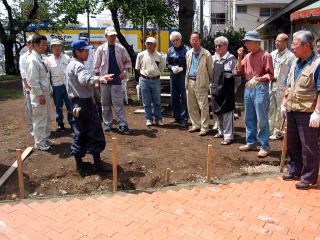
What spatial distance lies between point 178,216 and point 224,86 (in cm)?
319

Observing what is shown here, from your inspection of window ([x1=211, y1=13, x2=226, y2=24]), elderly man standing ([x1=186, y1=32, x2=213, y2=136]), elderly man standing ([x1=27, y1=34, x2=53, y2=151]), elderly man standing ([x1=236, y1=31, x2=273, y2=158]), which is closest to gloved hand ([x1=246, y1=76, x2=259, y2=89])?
elderly man standing ([x1=236, y1=31, x2=273, y2=158])

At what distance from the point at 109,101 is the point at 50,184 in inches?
103

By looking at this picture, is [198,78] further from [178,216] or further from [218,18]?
[218,18]

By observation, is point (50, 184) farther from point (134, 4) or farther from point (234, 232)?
point (134, 4)

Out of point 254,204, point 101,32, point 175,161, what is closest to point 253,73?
point 175,161

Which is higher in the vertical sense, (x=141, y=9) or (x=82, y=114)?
(x=141, y=9)

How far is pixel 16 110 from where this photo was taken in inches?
379

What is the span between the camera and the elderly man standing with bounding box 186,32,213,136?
6.49 metres

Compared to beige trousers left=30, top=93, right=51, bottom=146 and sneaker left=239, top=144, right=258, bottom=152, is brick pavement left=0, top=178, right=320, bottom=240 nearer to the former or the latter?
sneaker left=239, top=144, right=258, bottom=152

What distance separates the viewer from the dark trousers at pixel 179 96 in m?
7.19

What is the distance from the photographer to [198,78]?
21.5 ft

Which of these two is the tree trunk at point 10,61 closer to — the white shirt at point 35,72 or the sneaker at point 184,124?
the white shirt at point 35,72

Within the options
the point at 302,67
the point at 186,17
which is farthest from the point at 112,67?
the point at 186,17

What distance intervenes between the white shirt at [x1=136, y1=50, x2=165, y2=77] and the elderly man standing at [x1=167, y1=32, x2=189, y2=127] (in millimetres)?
241
